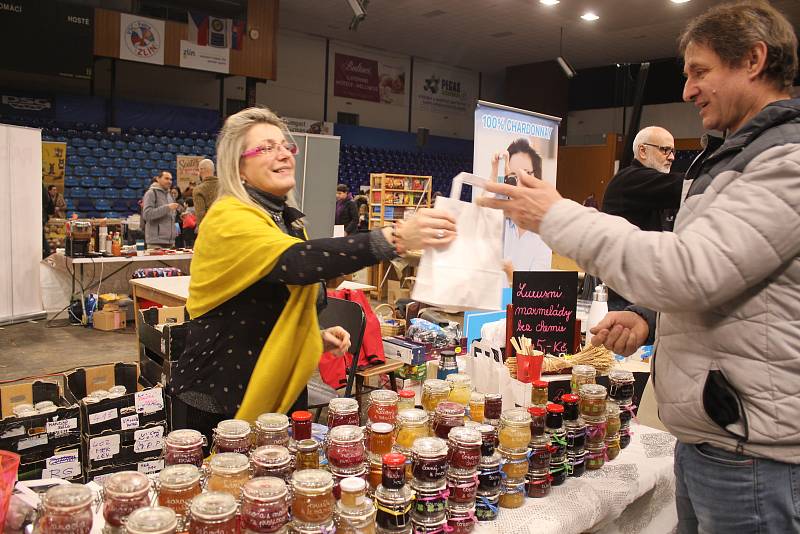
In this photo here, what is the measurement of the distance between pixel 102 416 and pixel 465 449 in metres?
1.63

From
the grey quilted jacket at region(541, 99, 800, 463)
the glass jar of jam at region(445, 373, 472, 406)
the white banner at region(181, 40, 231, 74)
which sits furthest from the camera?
the white banner at region(181, 40, 231, 74)

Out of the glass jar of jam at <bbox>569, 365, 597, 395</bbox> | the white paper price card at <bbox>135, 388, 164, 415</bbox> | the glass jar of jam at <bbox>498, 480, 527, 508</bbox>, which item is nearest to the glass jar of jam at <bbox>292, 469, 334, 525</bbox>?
the glass jar of jam at <bbox>498, 480, 527, 508</bbox>

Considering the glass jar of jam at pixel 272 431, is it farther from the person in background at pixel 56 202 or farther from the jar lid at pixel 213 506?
the person in background at pixel 56 202

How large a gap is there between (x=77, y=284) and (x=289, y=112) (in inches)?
351

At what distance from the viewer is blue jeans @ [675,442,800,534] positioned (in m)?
1.14

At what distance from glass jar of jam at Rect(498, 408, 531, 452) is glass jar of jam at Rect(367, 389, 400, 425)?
0.29 m

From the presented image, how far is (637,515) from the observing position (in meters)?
2.08

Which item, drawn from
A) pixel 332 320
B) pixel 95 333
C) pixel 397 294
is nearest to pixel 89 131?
pixel 95 333

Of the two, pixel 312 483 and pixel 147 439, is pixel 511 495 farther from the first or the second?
pixel 147 439

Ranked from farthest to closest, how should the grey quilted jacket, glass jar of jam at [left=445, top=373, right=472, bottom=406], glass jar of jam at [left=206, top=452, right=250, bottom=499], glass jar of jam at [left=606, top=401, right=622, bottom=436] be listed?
1. glass jar of jam at [left=606, top=401, right=622, bottom=436]
2. glass jar of jam at [left=445, top=373, right=472, bottom=406]
3. glass jar of jam at [left=206, top=452, right=250, bottom=499]
4. the grey quilted jacket

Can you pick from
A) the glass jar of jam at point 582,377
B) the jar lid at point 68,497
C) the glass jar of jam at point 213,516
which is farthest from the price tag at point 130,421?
the glass jar of jam at point 582,377

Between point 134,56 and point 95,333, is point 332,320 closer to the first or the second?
point 95,333

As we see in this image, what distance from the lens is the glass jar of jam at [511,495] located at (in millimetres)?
1661

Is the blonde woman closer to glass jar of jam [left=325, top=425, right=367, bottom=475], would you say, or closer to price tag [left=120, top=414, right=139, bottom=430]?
glass jar of jam [left=325, top=425, right=367, bottom=475]
